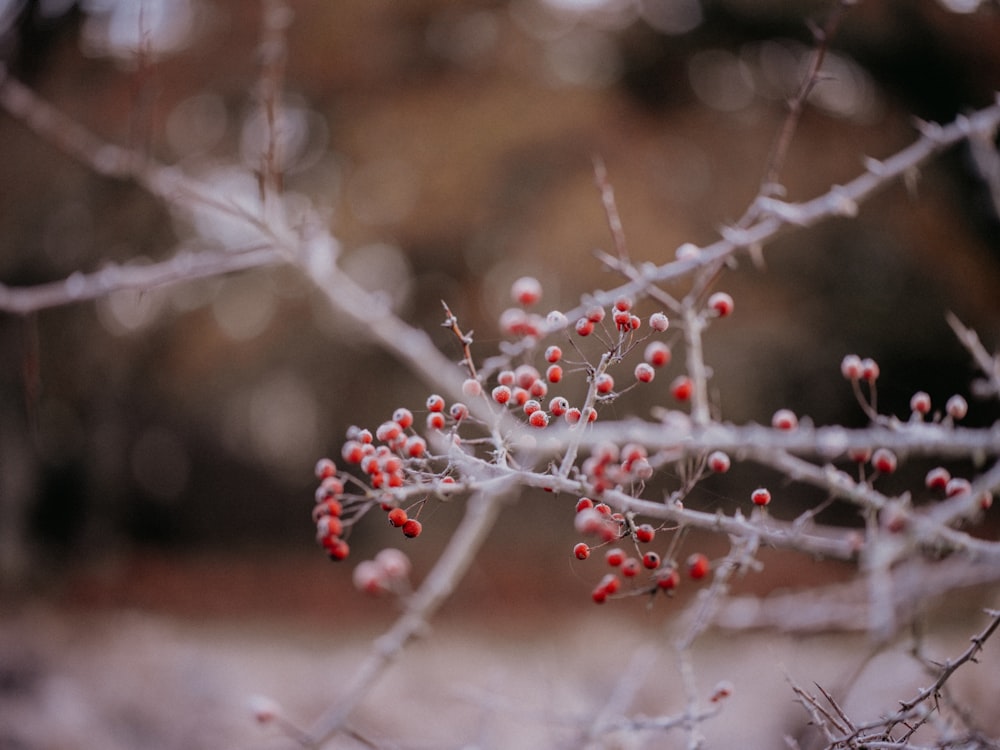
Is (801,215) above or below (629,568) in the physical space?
above

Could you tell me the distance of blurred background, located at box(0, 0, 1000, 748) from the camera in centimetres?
430

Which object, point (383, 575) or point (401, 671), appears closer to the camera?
point (383, 575)

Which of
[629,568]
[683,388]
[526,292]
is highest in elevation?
[526,292]

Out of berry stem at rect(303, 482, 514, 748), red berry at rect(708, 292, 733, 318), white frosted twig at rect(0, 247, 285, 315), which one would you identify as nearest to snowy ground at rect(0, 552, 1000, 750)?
berry stem at rect(303, 482, 514, 748)

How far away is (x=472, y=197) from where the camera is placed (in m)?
5.48

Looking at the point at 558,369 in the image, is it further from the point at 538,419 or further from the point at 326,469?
the point at 326,469

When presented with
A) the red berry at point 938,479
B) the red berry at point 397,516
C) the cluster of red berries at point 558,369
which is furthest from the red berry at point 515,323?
the red berry at point 938,479

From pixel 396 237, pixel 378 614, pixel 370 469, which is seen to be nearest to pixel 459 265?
pixel 396 237

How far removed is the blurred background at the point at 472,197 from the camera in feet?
14.1

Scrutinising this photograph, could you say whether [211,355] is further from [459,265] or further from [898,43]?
[898,43]

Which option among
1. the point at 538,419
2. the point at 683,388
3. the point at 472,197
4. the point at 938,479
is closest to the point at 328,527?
the point at 538,419

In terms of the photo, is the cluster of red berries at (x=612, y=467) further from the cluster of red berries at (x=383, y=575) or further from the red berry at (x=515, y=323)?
the cluster of red berries at (x=383, y=575)

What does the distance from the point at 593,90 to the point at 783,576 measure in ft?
14.0

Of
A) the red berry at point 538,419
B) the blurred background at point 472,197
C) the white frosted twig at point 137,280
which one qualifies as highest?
the blurred background at point 472,197
